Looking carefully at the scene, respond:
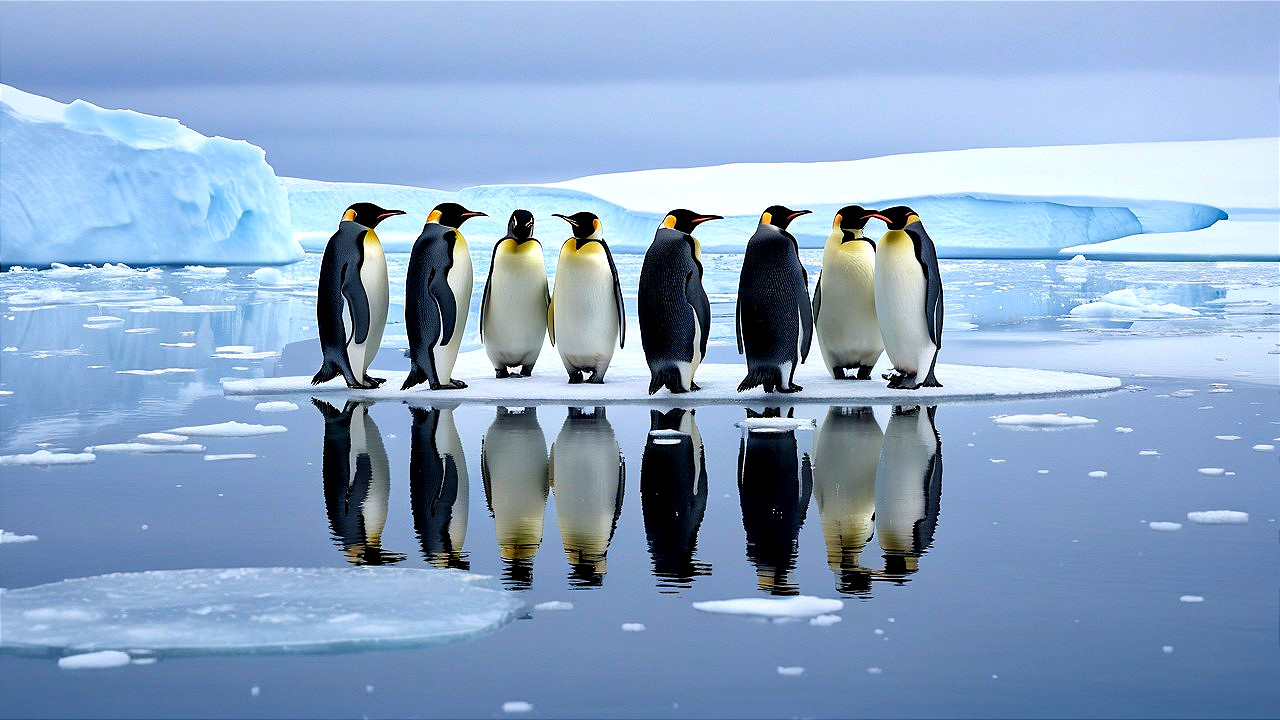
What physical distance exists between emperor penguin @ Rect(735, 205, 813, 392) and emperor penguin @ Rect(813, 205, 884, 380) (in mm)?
588

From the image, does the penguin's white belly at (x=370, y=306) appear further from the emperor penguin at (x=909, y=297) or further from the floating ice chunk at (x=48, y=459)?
the emperor penguin at (x=909, y=297)

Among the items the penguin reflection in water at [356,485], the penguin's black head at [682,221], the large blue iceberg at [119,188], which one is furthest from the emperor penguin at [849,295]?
the large blue iceberg at [119,188]

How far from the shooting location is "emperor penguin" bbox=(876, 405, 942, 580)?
3.35 meters

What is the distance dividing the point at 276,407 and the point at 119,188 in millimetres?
19054

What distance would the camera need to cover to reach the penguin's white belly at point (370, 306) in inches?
283

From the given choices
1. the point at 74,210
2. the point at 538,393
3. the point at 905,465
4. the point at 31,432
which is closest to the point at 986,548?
the point at 905,465

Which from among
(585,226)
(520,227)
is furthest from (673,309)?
(520,227)

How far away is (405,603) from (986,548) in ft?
4.80

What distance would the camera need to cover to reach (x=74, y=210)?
23391 mm

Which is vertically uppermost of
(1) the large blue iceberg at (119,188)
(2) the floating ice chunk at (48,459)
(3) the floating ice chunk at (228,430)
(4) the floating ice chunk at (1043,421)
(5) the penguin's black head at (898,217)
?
(1) the large blue iceberg at (119,188)

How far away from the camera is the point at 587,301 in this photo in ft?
23.4

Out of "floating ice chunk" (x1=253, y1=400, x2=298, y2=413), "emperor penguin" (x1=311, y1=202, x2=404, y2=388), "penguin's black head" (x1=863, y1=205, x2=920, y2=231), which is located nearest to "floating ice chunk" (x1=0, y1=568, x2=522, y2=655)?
"floating ice chunk" (x1=253, y1=400, x2=298, y2=413)

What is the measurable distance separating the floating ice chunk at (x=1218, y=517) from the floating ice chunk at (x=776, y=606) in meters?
1.43

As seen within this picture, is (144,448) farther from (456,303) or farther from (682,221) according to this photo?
(682,221)
